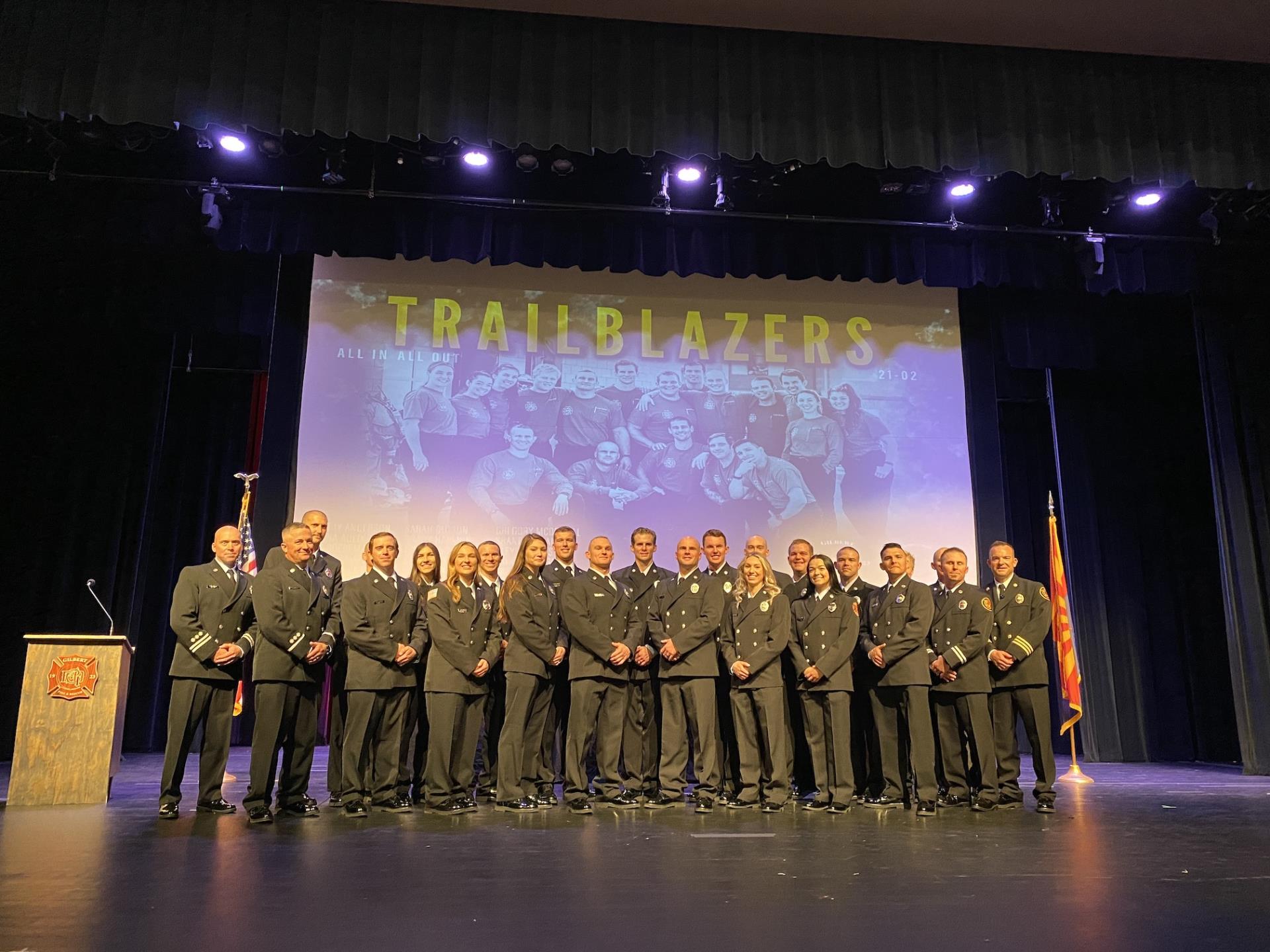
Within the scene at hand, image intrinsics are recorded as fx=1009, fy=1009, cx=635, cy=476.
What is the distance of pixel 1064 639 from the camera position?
7273 millimetres

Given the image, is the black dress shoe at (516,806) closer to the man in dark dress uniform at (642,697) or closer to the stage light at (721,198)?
the man in dark dress uniform at (642,697)

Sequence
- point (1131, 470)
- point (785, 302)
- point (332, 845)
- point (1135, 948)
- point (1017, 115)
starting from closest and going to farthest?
point (1135, 948) < point (332, 845) < point (1017, 115) < point (785, 302) < point (1131, 470)

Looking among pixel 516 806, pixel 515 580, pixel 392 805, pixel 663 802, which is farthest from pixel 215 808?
pixel 663 802

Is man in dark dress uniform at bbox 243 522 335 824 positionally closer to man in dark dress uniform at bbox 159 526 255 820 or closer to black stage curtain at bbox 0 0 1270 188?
man in dark dress uniform at bbox 159 526 255 820

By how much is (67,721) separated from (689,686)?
3.14 m

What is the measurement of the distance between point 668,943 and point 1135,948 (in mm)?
1125

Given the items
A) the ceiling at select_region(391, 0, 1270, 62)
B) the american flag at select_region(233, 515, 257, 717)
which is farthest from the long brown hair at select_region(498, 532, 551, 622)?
the ceiling at select_region(391, 0, 1270, 62)

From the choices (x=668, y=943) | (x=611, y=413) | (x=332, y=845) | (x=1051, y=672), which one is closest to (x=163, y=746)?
(x=611, y=413)

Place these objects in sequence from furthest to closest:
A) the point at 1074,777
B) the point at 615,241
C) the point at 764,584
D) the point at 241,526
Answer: the point at 615,241 < the point at 1074,777 < the point at 241,526 < the point at 764,584

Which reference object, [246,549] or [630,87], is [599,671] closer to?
[246,549]

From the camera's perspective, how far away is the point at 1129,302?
336 inches

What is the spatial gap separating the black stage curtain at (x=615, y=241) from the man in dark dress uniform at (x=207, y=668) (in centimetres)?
314

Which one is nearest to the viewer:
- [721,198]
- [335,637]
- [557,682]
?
[335,637]

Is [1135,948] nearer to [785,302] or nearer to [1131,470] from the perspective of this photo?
[785,302]
